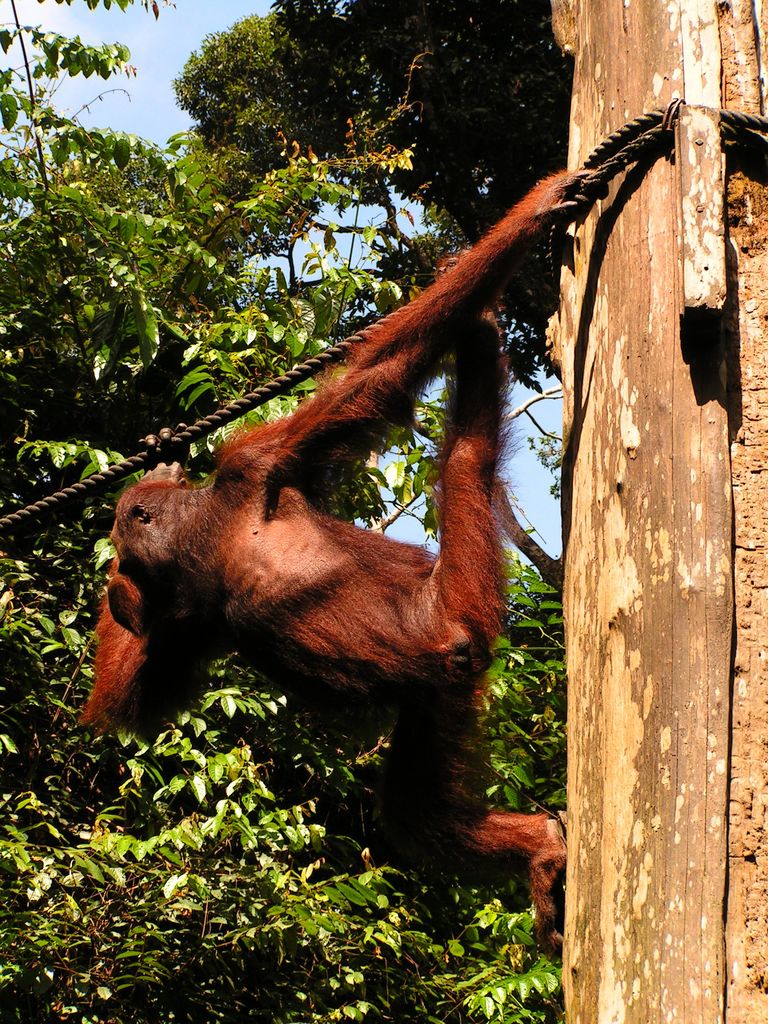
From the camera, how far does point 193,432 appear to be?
3.43m

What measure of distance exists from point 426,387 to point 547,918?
1730 mm

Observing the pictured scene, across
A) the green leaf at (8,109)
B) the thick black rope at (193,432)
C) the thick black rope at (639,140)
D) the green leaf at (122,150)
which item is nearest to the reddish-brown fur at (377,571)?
the thick black rope at (193,432)

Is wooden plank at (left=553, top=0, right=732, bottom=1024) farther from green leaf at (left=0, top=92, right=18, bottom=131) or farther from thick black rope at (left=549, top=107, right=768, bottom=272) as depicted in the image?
green leaf at (left=0, top=92, right=18, bottom=131)

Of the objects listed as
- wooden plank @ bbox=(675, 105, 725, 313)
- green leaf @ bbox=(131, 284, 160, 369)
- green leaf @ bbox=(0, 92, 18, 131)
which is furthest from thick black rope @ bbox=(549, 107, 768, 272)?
green leaf @ bbox=(0, 92, 18, 131)

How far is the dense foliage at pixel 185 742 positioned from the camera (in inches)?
180

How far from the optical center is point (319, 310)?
5.68 meters

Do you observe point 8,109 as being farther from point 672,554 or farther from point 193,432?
point 672,554

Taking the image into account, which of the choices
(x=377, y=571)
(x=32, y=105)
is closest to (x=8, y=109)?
(x=32, y=105)

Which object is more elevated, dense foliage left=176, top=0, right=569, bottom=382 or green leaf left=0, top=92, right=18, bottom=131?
dense foliage left=176, top=0, right=569, bottom=382

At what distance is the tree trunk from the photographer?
1836 mm

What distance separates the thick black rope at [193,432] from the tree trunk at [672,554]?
1.08 meters

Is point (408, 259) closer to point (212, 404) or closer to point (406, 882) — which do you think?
point (212, 404)

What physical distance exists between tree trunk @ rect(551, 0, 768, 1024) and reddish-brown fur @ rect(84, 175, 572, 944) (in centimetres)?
82

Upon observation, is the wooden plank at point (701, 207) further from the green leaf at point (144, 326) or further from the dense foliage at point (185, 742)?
the green leaf at point (144, 326)
